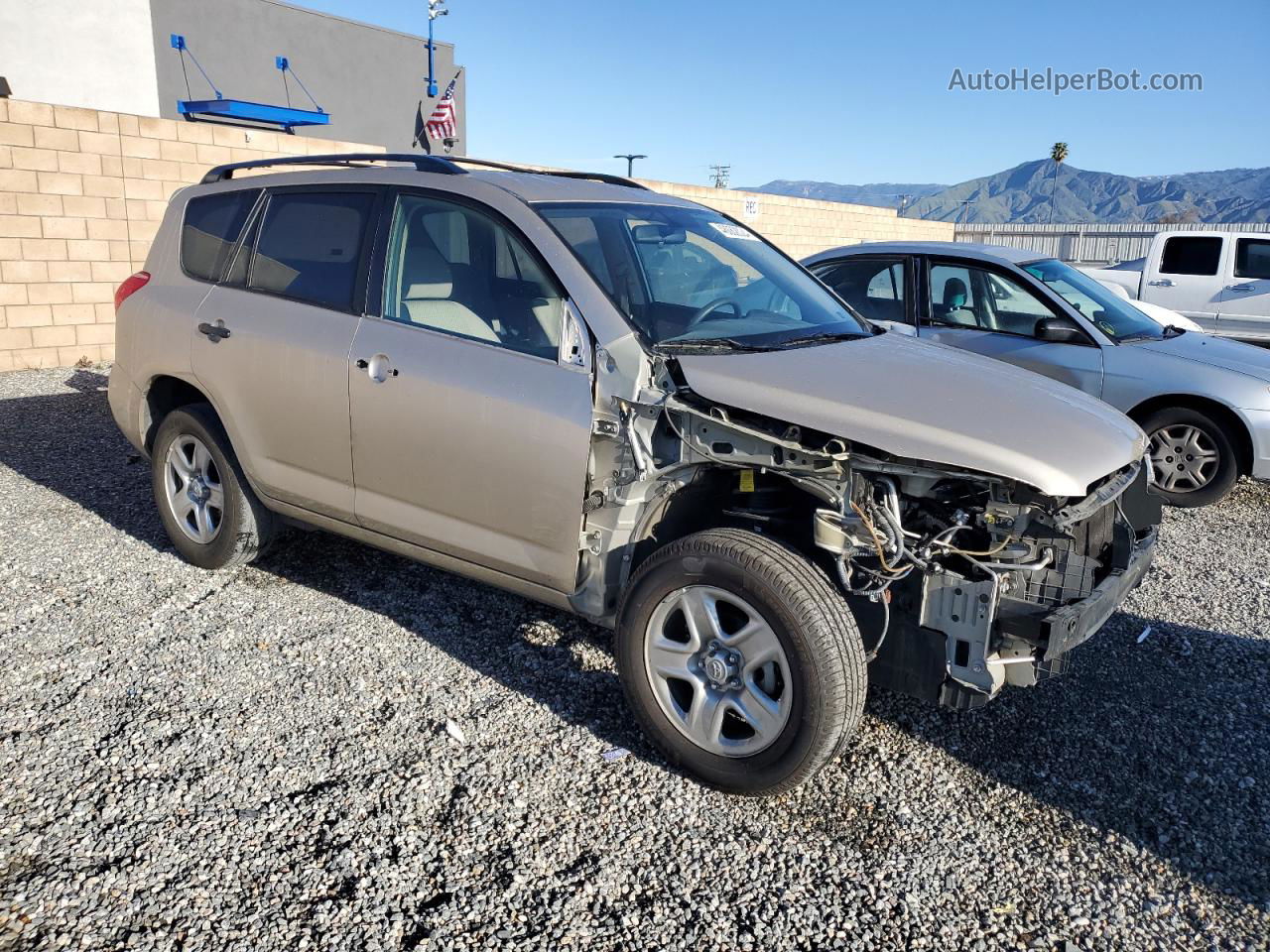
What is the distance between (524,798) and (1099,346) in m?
5.21

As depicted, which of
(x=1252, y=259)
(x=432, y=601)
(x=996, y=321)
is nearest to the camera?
(x=432, y=601)

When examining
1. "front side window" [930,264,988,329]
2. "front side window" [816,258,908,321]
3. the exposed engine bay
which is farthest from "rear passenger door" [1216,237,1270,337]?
the exposed engine bay

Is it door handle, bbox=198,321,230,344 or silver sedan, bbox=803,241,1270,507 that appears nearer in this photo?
door handle, bbox=198,321,230,344

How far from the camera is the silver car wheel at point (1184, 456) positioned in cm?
648

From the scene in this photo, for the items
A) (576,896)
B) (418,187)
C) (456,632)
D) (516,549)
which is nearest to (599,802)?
(576,896)

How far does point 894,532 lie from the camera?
290 cm

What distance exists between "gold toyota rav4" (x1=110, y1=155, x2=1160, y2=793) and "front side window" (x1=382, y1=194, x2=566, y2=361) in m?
0.01

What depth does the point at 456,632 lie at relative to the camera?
14.0 feet

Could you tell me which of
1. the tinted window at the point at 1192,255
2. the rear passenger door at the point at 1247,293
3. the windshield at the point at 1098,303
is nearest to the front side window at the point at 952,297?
the windshield at the point at 1098,303

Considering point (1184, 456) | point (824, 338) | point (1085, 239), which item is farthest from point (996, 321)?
point (1085, 239)

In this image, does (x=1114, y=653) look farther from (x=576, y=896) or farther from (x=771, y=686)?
(x=576, y=896)

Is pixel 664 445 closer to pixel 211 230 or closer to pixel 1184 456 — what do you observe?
pixel 211 230

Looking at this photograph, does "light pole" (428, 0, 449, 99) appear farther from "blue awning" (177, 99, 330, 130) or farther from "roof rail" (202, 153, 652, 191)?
"roof rail" (202, 153, 652, 191)

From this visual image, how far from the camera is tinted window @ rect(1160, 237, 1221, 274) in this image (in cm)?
1227
